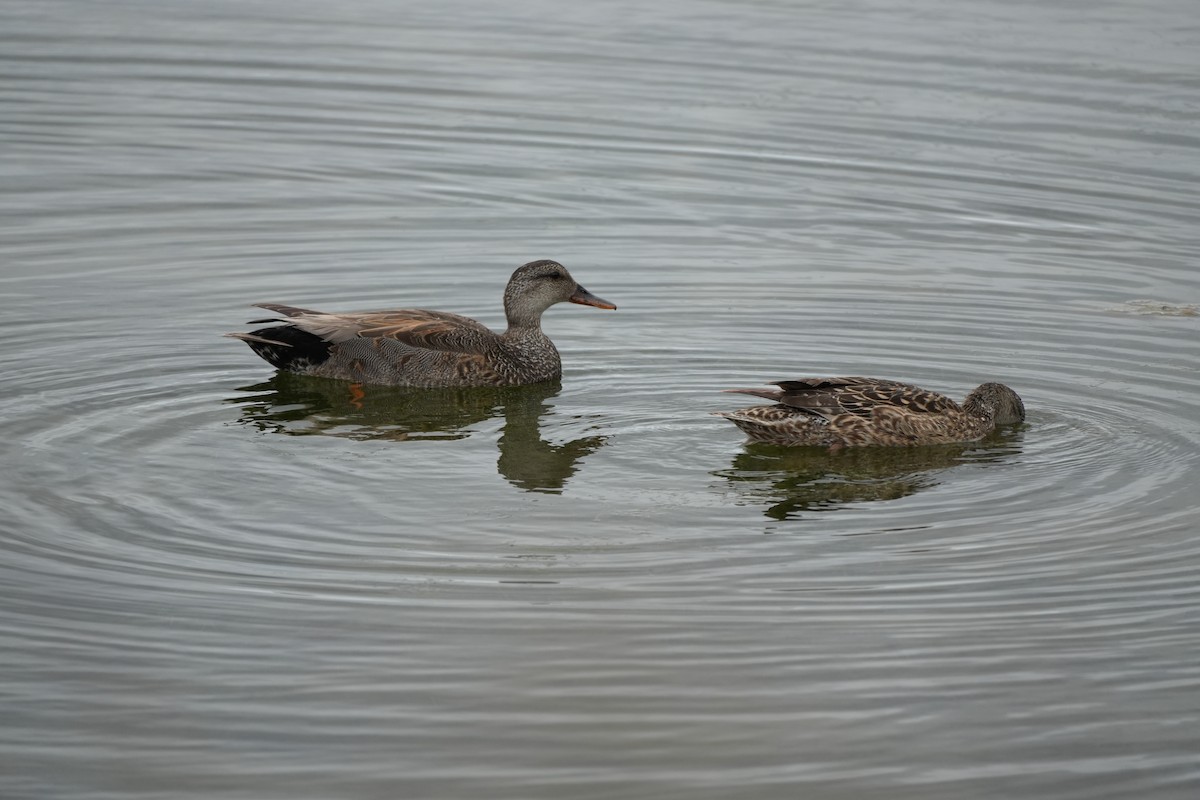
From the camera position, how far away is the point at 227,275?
14.5m

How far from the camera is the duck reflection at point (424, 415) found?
33.7 feet

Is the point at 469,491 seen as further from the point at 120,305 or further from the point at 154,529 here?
the point at 120,305

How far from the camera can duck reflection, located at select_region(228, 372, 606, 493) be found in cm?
1028

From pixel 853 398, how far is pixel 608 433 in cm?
149

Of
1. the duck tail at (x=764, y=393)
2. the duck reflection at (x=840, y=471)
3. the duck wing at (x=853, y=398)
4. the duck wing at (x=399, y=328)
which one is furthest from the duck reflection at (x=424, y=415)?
the duck wing at (x=853, y=398)

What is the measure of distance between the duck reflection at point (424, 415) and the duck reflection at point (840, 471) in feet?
3.31

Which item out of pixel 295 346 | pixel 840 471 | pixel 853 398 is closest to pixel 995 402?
pixel 853 398

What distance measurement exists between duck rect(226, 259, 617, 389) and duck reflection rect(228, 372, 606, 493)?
8 centimetres

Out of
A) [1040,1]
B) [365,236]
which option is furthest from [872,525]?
[1040,1]

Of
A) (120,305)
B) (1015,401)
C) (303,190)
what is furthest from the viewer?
(303,190)

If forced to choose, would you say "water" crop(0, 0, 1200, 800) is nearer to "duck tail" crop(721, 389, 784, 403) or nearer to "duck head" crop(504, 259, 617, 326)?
"duck tail" crop(721, 389, 784, 403)

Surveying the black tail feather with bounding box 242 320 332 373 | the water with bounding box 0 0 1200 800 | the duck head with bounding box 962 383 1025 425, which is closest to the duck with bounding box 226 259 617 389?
the black tail feather with bounding box 242 320 332 373

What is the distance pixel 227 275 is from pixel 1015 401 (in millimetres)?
6779

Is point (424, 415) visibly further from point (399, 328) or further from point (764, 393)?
point (764, 393)
